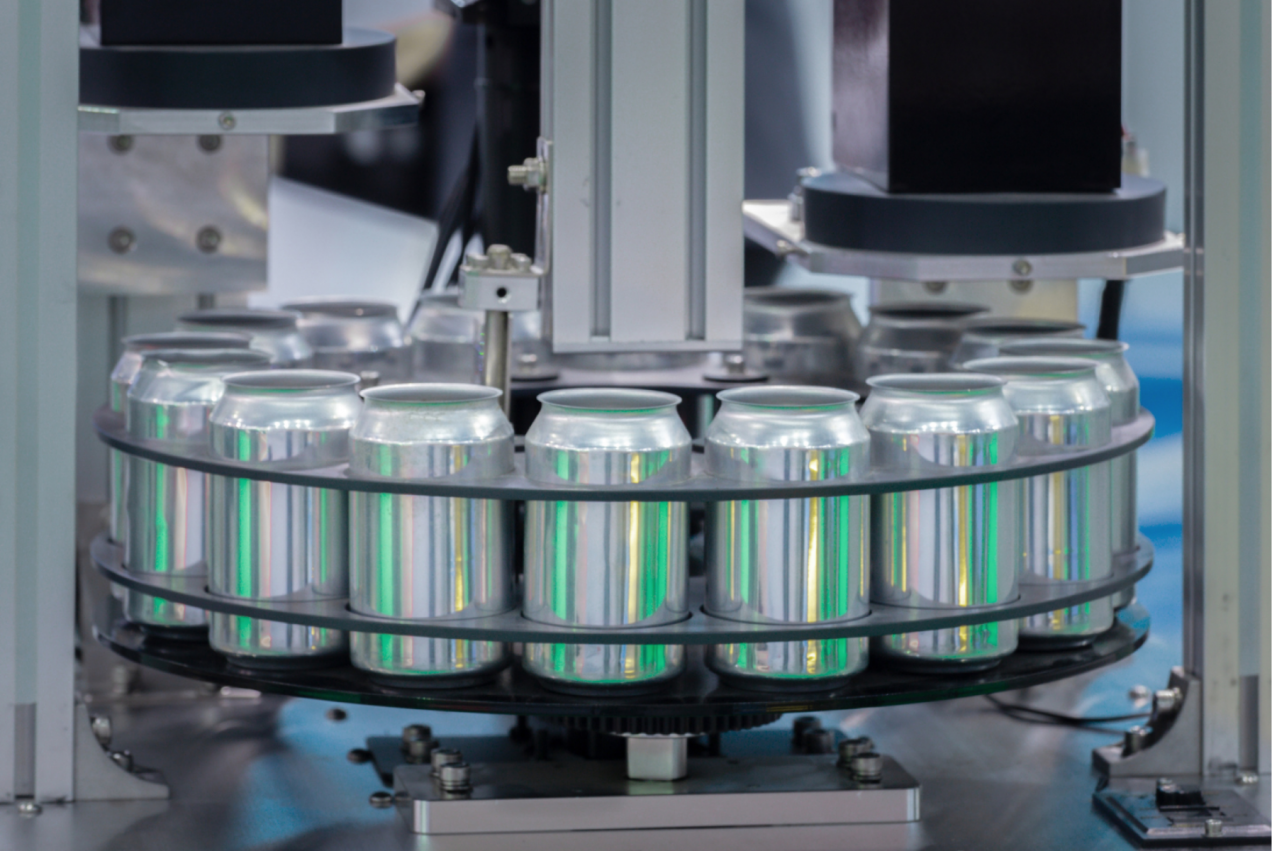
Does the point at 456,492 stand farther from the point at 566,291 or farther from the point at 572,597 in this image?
the point at 566,291

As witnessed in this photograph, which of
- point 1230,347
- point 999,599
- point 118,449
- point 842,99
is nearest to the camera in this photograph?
point 999,599

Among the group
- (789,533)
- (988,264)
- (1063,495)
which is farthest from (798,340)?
(789,533)

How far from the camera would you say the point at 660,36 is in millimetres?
1716

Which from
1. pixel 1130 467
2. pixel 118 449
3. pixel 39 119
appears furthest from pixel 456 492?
pixel 1130 467

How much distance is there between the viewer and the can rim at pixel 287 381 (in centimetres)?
165

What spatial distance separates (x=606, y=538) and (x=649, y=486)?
0.19 ft

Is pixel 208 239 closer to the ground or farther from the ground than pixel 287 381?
farther from the ground

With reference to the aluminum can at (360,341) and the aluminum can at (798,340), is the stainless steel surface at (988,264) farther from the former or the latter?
the aluminum can at (360,341)

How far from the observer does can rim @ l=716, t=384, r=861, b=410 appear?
5.21ft

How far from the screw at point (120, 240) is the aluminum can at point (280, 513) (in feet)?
2.12

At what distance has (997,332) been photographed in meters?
2.09

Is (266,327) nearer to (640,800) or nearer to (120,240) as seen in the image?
(120,240)

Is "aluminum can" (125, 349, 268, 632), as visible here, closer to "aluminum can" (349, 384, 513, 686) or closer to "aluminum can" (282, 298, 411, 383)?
"aluminum can" (349, 384, 513, 686)

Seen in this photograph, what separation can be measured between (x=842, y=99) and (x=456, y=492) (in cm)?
82
